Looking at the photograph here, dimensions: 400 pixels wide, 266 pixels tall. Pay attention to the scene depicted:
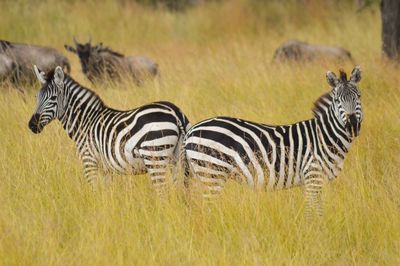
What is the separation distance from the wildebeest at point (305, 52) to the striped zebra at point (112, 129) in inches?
295

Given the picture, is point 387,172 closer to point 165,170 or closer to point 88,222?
point 165,170

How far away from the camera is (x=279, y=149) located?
620 centimetres

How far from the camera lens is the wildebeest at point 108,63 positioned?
1335cm

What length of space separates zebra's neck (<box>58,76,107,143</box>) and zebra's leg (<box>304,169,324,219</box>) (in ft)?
6.24

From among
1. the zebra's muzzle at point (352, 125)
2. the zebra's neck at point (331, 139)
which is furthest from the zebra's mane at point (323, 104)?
the zebra's muzzle at point (352, 125)

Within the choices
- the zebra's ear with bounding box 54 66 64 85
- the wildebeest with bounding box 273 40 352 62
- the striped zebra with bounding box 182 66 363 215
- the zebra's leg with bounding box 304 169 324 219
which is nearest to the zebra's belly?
the striped zebra with bounding box 182 66 363 215

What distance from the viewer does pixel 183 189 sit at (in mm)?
6238

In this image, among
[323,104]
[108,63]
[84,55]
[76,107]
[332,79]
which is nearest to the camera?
[332,79]

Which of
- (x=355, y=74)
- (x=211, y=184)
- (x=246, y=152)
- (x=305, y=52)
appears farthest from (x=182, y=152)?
(x=305, y=52)

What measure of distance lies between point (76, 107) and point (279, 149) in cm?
184

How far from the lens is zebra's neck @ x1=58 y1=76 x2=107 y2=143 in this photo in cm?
695

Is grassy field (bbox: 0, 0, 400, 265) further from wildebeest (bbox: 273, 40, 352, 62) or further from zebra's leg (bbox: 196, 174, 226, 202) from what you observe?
wildebeest (bbox: 273, 40, 352, 62)

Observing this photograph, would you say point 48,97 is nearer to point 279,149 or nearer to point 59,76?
point 59,76

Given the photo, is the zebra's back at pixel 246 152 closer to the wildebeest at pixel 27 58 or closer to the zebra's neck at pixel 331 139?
the zebra's neck at pixel 331 139
